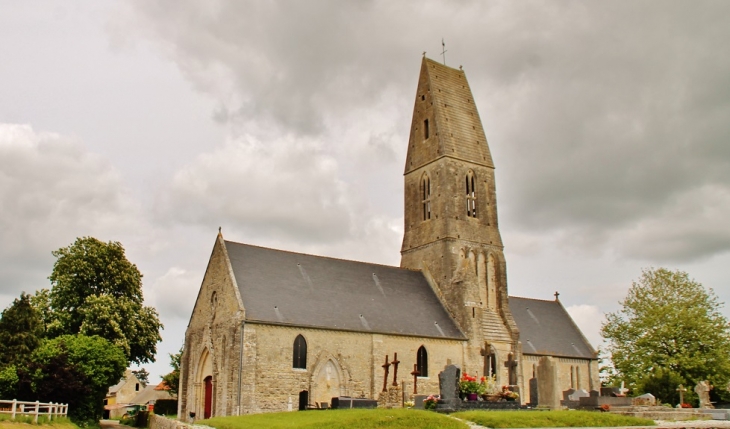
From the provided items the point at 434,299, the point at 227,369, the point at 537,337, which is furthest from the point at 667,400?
the point at 227,369

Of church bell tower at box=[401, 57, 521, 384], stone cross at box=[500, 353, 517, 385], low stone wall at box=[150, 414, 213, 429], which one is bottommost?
low stone wall at box=[150, 414, 213, 429]

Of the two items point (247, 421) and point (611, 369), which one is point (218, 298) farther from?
point (611, 369)

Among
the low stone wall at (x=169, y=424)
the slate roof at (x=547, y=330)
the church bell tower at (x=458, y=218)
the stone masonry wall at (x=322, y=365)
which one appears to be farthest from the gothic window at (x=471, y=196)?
the low stone wall at (x=169, y=424)

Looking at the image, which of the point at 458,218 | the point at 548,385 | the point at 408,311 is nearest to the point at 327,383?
the point at 408,311

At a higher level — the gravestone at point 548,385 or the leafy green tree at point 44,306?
the leafy green tree at point 44,306

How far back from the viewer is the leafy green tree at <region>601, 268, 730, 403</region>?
1898 inches

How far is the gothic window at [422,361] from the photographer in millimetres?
40594

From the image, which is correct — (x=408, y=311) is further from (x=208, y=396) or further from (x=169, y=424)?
(x=169, y=424)

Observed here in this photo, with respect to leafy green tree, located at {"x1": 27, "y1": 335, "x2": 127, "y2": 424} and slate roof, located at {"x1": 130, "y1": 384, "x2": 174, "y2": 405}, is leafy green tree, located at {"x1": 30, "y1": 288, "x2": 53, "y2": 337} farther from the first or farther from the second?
slate roof, located at {"x1": 130, "y1": 384, "x2": 174, "y2": 405}

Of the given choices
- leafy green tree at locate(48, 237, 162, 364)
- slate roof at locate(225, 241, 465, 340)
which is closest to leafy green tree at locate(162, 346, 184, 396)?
leafy green tree at locate(48, 237, 162, 364)

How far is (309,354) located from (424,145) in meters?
20.6

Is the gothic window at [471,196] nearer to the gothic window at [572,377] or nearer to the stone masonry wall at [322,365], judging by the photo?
the stone masonry wall at [322,365]

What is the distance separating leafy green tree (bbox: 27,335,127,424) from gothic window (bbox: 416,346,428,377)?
60.0ft

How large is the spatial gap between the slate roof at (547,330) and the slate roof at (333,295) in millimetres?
8749
